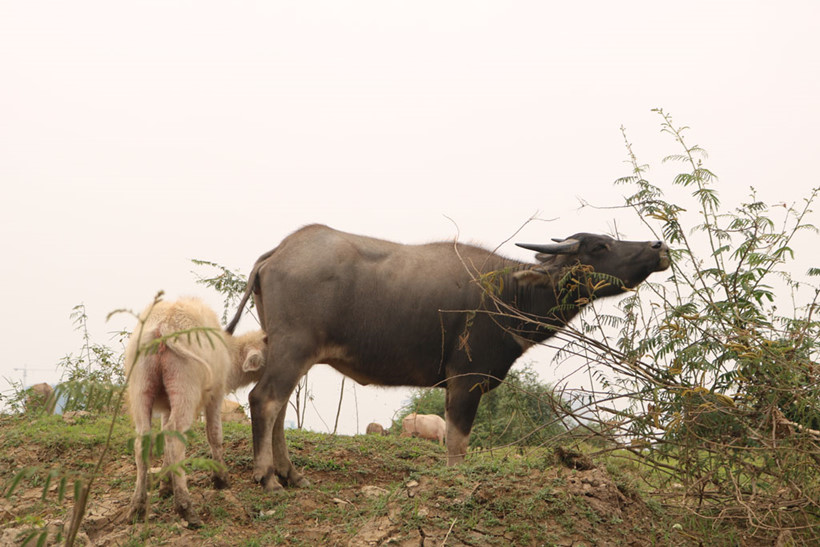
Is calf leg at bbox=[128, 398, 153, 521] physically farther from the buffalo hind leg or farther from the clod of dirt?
the clod of dirt

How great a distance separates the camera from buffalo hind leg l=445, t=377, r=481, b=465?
21.1 feet

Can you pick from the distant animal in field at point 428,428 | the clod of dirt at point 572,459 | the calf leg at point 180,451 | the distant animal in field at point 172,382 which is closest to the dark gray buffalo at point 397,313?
the distant animal in field at point 172,382

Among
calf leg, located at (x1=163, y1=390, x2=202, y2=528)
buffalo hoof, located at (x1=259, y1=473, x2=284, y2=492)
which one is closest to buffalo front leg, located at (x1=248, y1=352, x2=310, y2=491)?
buffalo hoof, located at (x1=259, y1=473, x2=284, y2=492)

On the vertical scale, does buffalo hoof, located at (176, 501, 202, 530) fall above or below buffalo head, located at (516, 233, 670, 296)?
below

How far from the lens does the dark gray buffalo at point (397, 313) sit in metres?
6.26

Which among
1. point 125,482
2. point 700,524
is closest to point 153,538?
point 125,482

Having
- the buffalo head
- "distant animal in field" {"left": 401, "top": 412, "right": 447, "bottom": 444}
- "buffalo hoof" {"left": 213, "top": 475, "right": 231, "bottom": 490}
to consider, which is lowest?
"buffalo hoof" {"left": 213, "top": 475, "right": 231, "bottom": 490}

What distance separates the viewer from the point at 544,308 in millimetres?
6980

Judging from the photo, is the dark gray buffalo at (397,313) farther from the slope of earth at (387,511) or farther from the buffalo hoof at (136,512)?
the buffalo hoof at (136,512)

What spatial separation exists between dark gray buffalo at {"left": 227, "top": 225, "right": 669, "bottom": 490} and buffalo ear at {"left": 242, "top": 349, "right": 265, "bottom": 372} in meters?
0.20

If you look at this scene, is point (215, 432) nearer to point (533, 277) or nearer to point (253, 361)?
point (253, 361)

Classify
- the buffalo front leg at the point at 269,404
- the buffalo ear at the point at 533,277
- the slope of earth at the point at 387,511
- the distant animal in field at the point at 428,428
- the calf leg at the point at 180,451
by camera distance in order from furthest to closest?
the distant animal in field at the point at 428,428, the buffalo ear at the point at 533,277, the buffalo front leg at the point at 269,404, the calf leg at the point at 180,451, the slope of earth at the point at 387,511

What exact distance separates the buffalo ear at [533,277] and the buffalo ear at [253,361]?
2366mm

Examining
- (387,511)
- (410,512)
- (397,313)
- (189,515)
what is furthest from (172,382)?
(397,313)
